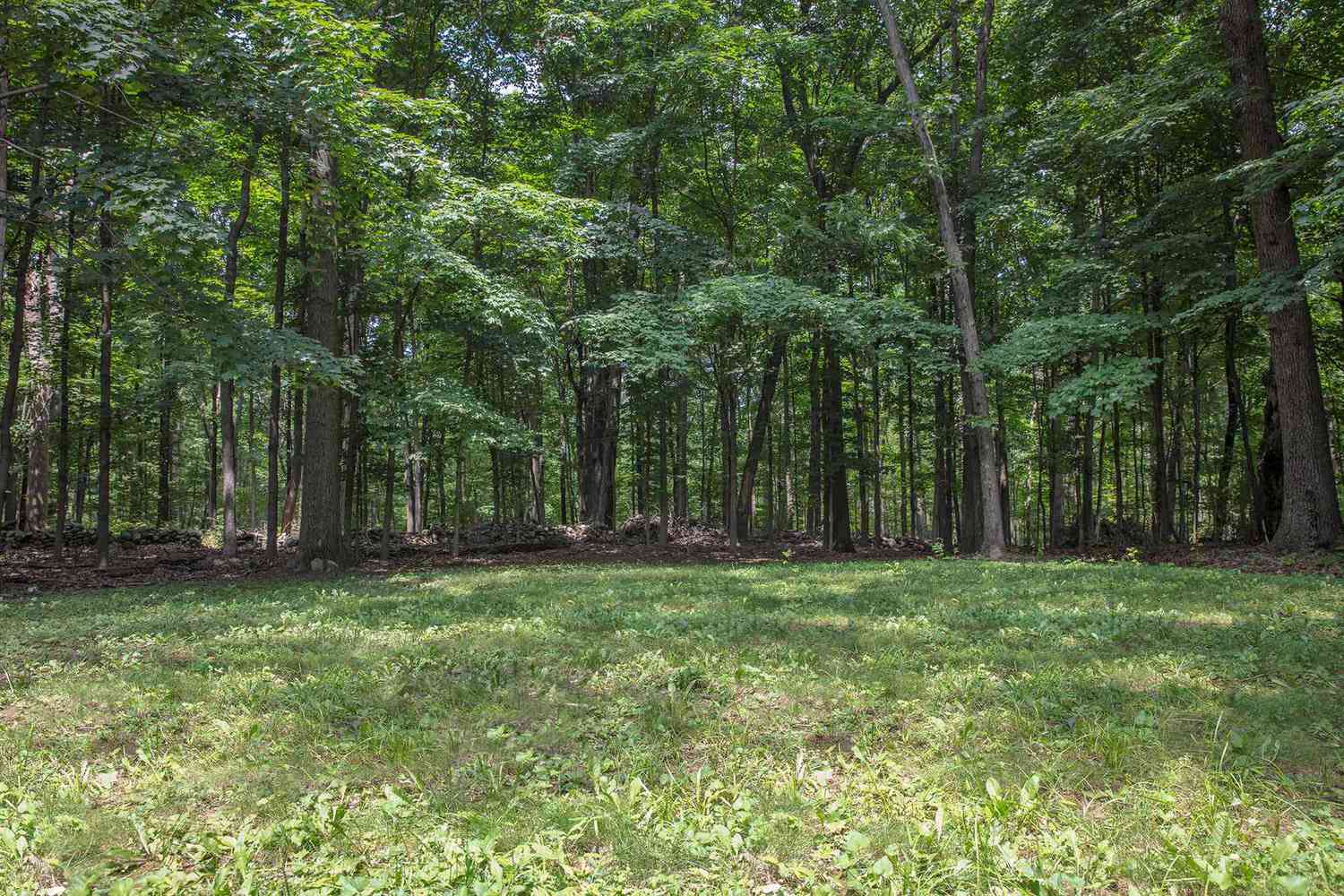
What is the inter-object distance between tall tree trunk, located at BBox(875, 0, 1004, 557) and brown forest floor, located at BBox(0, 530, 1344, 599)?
1038 mm

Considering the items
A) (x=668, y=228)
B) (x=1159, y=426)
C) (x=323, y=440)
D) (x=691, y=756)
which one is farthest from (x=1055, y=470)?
(x=691, y=756)

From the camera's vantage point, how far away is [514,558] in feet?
58.7

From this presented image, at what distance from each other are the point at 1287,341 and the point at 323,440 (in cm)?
1894

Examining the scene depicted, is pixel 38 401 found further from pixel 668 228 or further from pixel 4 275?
pixel 668 228

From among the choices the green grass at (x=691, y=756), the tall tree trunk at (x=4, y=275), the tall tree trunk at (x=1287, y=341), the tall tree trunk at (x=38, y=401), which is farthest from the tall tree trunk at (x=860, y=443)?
the tall tree trunk at (x=38, y=401)

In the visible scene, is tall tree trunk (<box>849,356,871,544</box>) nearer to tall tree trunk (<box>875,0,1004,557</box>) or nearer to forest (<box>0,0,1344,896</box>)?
forest (<box>0,0,1344,896</box>)

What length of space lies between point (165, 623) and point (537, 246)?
11395 mm

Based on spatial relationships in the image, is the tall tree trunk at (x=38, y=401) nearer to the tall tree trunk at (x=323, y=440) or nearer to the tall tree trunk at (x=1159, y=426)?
the tall tree trunk at (x=323, y=440)

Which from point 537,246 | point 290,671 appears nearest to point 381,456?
point 537,246

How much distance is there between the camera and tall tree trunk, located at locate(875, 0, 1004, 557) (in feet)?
47.6

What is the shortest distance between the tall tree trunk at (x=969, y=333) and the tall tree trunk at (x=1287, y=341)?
4845mm

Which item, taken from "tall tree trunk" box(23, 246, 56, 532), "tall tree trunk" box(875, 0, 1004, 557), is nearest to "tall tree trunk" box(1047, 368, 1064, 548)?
"tall tree trunk" box(875, 0, 1004, 557)

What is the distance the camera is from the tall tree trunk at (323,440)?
1326 centimetres

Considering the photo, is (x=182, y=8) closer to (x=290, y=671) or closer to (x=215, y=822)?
(x=290, y=671)
